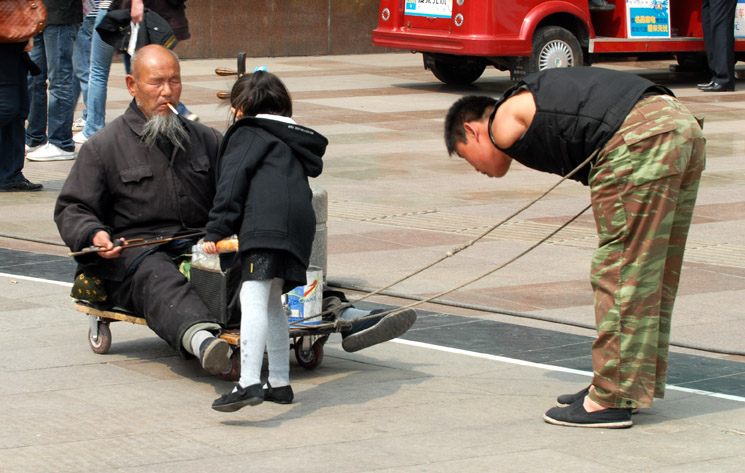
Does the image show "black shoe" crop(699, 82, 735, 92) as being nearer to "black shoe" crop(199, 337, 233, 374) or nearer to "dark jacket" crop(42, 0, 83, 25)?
"dark jacket" crop(42, 0, 83, 25)

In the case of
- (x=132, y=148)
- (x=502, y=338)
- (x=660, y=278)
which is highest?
(x=132, y=148)

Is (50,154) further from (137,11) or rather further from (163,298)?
(163,298)

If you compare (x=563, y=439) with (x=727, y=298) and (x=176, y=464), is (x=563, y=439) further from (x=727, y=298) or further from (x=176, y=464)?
(x=727, y=298)

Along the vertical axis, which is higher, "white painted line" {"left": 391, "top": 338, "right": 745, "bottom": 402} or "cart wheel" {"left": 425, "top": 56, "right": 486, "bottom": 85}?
"cart wheel" {"left": 425, "top": 56, "right": 486, "bottom": 85}

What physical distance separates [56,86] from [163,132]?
20.1 feet

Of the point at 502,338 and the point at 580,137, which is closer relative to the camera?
the point at 580,137

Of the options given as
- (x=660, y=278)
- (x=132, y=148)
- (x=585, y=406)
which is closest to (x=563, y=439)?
(x=585, y=406)

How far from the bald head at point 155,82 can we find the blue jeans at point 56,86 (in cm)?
570

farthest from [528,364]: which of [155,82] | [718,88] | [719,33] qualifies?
[718,88]

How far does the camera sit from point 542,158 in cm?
451

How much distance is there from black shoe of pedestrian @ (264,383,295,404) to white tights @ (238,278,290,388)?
0.02 meters

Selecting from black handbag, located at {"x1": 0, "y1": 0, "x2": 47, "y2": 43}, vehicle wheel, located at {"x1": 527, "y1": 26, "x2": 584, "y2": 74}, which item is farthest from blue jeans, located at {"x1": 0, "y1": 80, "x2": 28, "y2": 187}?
vehicle wheel, located at {"x1": 527, "y1": 26, "x2": 584, "y2": 74}

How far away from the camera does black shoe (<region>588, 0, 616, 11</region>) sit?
16.0 metres

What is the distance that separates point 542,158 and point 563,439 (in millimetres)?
1023
